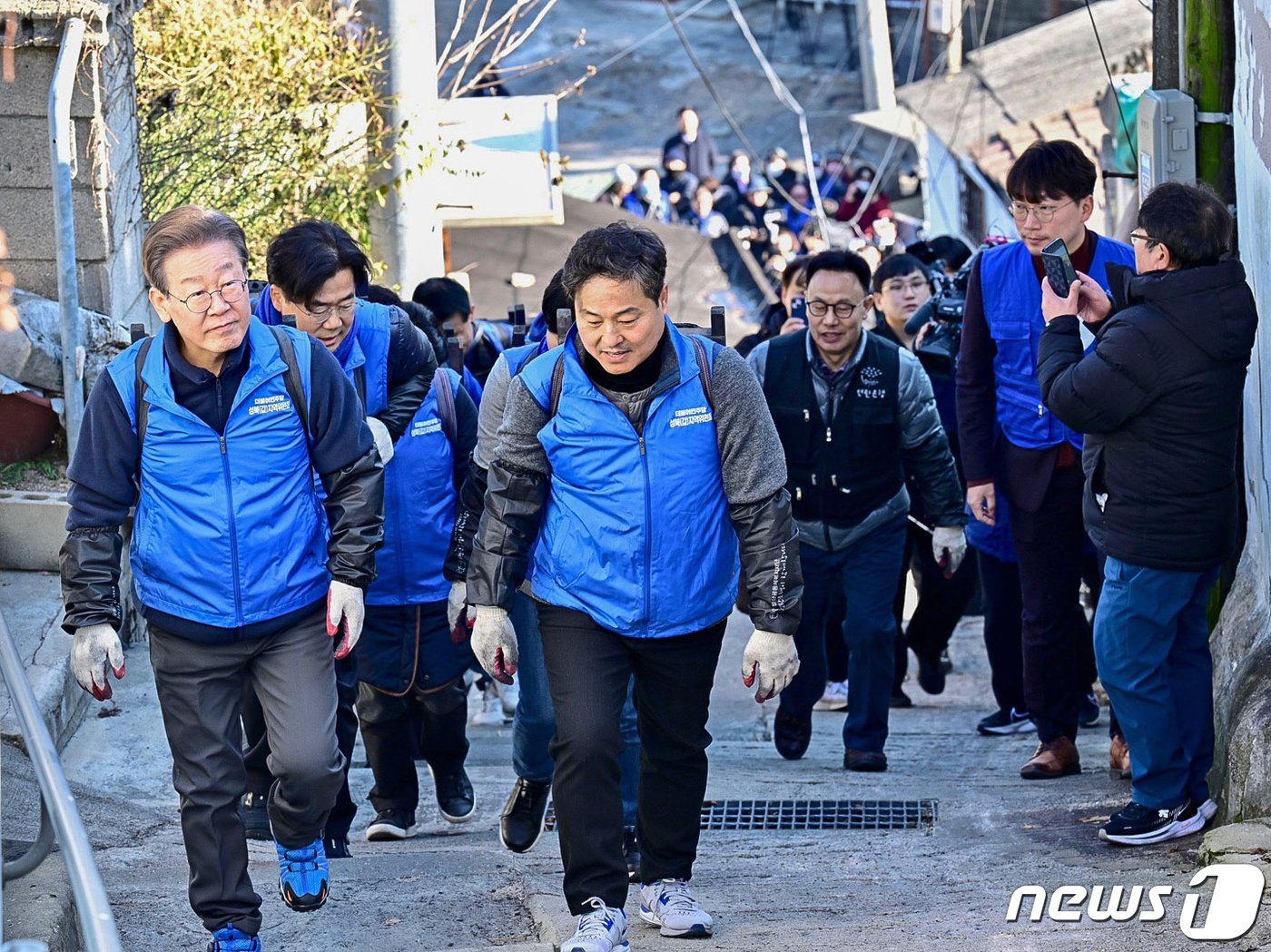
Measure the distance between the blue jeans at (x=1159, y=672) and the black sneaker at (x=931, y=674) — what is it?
3.10 metres

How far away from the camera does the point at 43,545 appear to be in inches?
278

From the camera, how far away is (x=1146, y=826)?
5.20m

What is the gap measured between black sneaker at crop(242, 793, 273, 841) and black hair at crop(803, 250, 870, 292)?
277 centimetres

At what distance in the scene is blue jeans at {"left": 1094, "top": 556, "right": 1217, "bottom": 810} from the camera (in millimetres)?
5148

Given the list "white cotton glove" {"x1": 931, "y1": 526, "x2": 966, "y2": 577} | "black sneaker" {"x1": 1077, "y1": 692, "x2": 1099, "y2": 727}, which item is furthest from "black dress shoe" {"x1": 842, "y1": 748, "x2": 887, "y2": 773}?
"black sneaker" {"x1": 1077, "y1": 692, "x2": 1099, "y2": 727}

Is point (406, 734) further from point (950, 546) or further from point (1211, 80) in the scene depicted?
point (1211, 80)

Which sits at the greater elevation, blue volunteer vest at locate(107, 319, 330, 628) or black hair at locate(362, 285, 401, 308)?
black hair at locate(362, 285, 401, 308)

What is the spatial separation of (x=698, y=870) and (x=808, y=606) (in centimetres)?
160

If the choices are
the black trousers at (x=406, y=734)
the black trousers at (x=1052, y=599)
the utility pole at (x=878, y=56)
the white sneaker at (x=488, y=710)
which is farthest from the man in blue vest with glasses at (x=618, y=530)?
the utility pole at (x=878, y=56)

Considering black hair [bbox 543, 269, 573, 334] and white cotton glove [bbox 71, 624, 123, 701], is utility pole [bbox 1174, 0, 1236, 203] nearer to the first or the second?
black hair [bbox 543, 269, 573, 334]

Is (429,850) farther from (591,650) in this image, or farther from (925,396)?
(925,396)

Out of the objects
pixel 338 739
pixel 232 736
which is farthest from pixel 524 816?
pixel 232 736

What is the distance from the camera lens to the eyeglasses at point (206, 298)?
4.17 metres

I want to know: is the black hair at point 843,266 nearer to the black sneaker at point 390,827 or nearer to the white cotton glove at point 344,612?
the black sneaker at point 390,827
